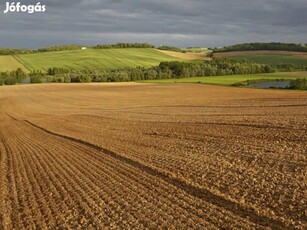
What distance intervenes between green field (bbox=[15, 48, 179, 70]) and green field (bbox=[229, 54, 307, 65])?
2375 centimetres

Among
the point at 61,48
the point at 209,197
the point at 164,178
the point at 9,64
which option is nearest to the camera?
the point at 209,197

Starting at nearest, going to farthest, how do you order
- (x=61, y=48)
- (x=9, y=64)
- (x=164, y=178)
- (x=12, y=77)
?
(x=164, y=178) < (x=12, y=77) < (x=9, y=64) < (x=61, y=48)

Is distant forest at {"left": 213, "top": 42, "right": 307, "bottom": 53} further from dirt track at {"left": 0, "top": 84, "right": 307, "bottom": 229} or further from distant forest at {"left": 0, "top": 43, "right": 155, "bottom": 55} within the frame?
dirt track at {"left": 0, "top": 84, "right": 307, "bottom": 229}

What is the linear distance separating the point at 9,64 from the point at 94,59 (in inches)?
950

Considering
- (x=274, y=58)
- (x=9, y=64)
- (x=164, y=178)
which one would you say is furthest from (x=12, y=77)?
(x=164, y=178)

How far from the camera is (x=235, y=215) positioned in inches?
370

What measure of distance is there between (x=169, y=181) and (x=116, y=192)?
1.73 meters

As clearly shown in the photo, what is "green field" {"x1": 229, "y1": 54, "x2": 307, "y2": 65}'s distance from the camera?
369 feet

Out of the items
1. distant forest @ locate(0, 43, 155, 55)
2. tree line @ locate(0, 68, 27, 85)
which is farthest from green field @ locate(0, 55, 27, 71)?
distant forest @ locate(0, 43, 155, 55)

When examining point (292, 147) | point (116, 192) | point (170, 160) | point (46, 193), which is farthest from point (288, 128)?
point (46, 193)

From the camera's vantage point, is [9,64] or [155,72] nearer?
[155,72]

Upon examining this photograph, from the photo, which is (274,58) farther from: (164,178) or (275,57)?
(164,178)

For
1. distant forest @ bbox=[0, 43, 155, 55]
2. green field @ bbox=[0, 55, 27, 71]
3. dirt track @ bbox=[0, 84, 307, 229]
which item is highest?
distant forest @ bbox=[0, 43, 155, 55]

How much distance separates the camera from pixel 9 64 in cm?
11281
